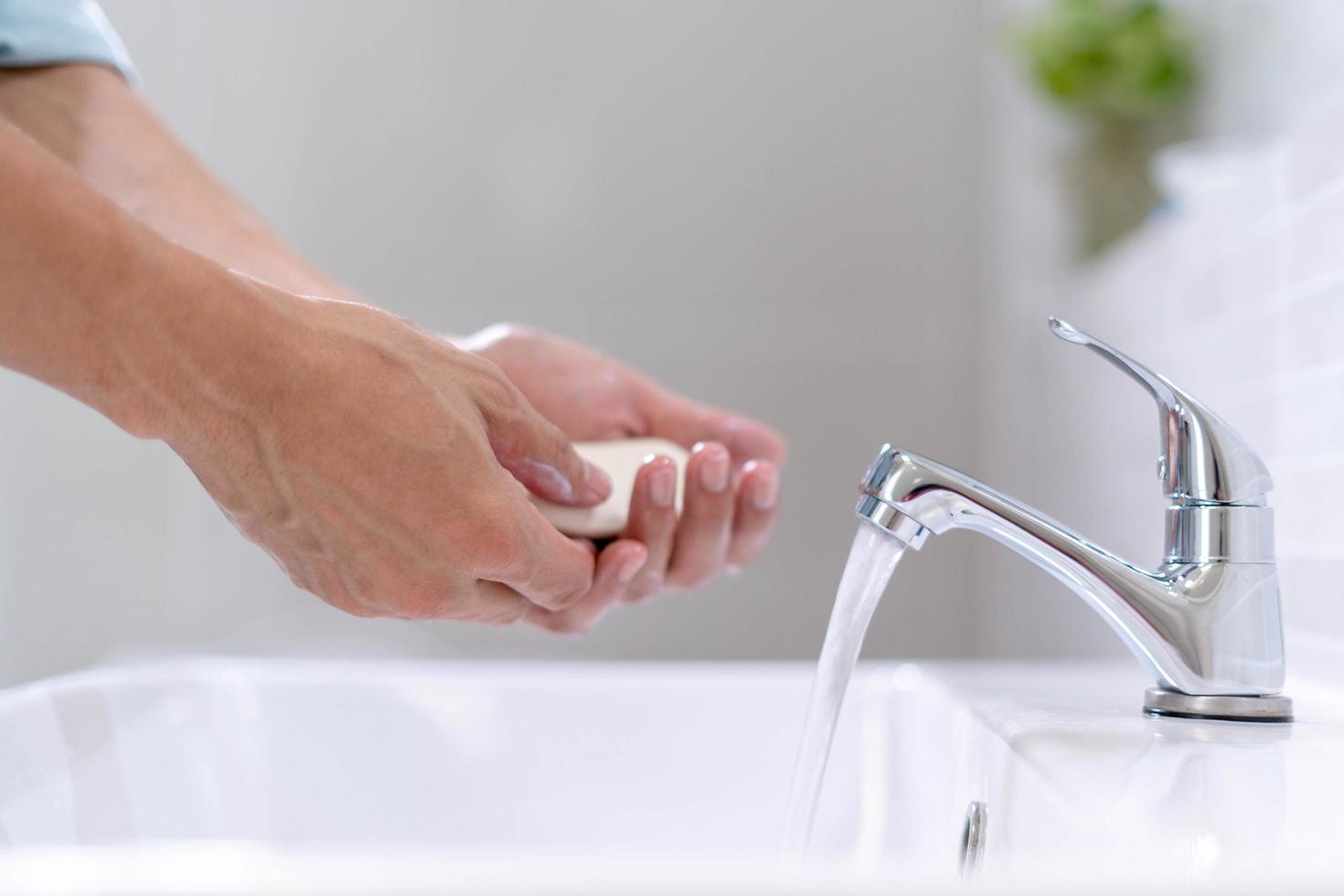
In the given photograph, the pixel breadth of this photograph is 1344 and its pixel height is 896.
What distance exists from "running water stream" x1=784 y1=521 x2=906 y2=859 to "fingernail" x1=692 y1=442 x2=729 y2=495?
0.64 ft

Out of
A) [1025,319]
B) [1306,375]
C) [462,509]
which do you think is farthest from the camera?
[1025,319]

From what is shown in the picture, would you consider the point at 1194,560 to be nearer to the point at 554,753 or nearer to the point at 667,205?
the point at 554,753

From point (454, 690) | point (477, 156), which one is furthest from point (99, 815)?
point (477, 156)

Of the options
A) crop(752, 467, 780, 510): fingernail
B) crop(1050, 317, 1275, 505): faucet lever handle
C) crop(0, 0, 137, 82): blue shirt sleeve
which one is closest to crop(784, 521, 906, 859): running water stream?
crop(1050, 317, 1275, 505): faucet lever handle

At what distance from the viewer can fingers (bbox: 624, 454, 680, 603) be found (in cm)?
70

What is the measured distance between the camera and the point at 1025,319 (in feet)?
4.93

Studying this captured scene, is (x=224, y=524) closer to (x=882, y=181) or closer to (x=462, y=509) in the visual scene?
(x=882, y=181)

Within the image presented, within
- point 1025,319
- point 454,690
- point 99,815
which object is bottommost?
point 99,815

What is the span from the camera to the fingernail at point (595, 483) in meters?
0.67

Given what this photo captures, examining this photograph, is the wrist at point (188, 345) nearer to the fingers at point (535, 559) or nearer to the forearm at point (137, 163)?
the fingers at point (535, 559)

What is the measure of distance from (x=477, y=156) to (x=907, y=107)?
1.83 ft

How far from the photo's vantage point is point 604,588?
2.28 feet

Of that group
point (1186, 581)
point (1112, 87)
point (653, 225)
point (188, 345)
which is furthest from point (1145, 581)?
point (653, 225)

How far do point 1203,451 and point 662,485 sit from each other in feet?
0.93
